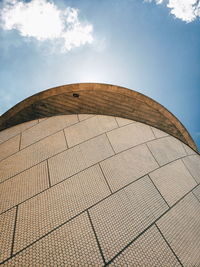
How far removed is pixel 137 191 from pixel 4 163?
4.05 meters

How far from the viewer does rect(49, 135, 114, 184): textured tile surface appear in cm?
433

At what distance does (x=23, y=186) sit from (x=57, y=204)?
116 cm

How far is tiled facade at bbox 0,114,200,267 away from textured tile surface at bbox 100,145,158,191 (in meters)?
0.03

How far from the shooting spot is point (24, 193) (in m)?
3.88

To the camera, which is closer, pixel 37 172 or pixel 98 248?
pixel 98 248

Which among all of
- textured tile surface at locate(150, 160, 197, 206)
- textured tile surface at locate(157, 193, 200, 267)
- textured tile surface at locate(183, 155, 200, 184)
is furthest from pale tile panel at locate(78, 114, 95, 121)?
textured tile surface at locate(157, 193, 200, 267)

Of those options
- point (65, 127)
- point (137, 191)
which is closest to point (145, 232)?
point (137, 191)

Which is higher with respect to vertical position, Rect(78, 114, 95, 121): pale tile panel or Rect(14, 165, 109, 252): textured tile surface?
Rect(78, 114, 95, 121): pale tile panel

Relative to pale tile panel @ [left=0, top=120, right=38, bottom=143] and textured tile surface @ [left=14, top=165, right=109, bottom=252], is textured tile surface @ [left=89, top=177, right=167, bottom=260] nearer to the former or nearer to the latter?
textured tile surface @ [left=14, top=165, right=109, bottom=252]

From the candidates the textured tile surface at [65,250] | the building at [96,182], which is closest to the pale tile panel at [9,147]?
the building at [96,182]

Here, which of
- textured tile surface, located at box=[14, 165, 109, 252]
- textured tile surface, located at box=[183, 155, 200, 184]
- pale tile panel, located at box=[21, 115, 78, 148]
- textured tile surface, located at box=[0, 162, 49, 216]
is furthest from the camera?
pale tile panel, located at box=[21, 115, 78, 148]

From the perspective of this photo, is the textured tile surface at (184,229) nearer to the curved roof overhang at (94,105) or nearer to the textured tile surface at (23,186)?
the textured tile surface at (23,186)

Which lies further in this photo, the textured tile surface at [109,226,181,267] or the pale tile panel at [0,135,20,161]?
the pale tile panel at [0,135,20,161]

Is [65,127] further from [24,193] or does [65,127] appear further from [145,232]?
[145,232]
